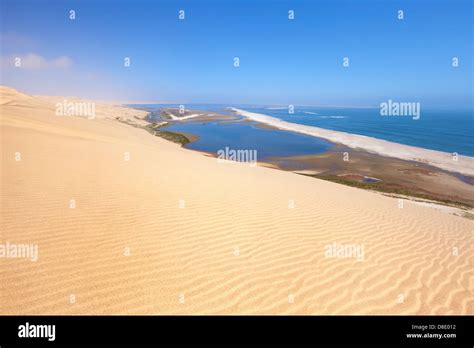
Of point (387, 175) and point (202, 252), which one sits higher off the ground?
point (387, 175)

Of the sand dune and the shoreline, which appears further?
the shoreline

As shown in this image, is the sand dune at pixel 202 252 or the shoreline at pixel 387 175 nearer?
the sand dune at pixel 202 252

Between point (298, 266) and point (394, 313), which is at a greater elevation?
point (298, 266)

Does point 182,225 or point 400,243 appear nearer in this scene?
Result: point 182,225

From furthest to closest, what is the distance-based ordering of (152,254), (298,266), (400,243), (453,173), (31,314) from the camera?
(453,173) < (400,243) < (298,266) < (152,254) < (31,314)

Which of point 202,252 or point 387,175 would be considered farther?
point 387,175

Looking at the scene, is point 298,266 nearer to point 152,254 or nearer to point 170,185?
point 152,254
